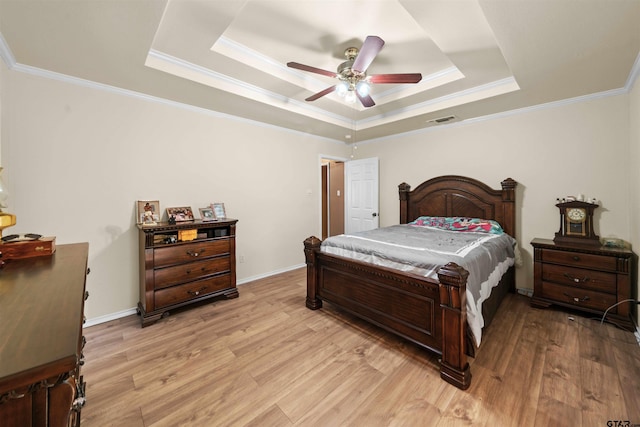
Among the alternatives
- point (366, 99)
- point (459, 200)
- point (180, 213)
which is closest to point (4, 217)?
point (180, 213)

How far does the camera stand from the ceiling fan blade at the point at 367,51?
1823 mm

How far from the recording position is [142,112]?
9.39 ft

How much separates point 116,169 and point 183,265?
4.10 feet

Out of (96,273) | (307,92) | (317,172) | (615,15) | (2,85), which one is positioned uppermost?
(307,92)

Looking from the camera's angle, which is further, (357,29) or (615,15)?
(357,29)

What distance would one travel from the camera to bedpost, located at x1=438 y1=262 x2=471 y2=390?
1720 millimetres

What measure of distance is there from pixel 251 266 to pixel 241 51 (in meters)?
2.78

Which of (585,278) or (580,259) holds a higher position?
(580,259)

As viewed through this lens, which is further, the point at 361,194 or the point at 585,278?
the point at 361,194

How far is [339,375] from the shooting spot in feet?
6.11

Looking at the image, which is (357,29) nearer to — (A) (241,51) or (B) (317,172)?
(A) (241,51)

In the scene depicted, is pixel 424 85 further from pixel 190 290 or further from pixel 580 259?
pixel 190 290

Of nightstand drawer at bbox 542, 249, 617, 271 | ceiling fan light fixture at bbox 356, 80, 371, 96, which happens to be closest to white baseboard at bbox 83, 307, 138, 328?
ceiling fan light fixture at bbox 356, 80, 371, 96

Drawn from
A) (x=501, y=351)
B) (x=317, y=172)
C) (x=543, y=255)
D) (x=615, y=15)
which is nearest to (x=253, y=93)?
(x=317, y=172)
